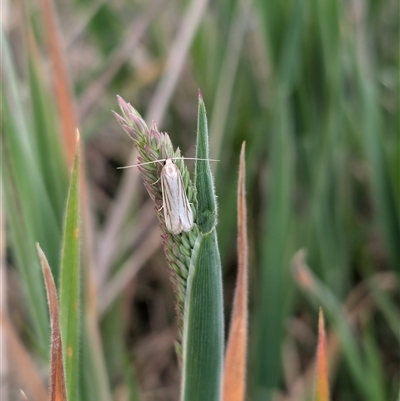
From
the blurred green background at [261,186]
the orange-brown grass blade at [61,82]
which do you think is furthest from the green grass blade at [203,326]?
the orange-brown grass blade at [61,82]

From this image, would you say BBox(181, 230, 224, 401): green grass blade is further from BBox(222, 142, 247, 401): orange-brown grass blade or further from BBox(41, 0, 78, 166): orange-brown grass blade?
BBox(41, 0, 78, 166): orange-brown grass blade

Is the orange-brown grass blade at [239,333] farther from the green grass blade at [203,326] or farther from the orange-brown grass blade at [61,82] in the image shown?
the orange-brown grass blade at [61,82]

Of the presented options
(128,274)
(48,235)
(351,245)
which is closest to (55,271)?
(48,235)

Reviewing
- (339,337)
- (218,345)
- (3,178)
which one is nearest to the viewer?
(218,345)

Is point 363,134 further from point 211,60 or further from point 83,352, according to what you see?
point 83,352

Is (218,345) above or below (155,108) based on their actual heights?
below

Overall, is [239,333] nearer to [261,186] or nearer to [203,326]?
[203,326]
